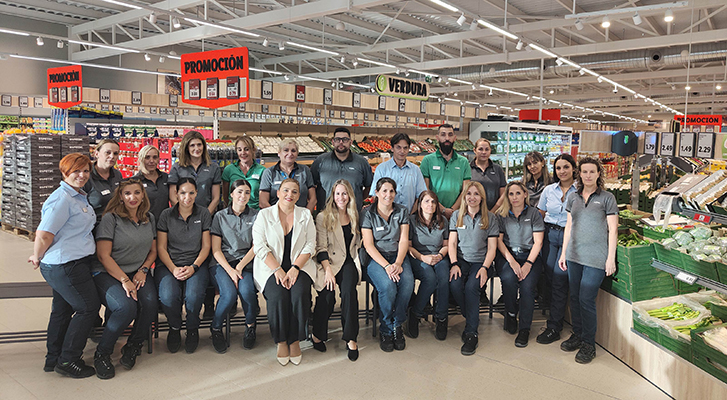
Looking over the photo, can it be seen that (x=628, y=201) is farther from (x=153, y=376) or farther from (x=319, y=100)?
(x=153, y=376)

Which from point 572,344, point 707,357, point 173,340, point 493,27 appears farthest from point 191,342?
point 493,27

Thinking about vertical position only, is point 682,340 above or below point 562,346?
above

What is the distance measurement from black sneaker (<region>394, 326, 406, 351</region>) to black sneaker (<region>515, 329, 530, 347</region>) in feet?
2.92

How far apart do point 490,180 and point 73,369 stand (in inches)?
146

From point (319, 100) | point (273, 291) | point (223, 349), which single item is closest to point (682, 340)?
point (273, 291)

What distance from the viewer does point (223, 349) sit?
3.82m

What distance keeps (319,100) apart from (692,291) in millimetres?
6949

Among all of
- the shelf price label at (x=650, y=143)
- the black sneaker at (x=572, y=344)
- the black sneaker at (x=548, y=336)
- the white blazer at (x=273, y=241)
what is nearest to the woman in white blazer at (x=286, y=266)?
the white blazer at (x=273, y=241)

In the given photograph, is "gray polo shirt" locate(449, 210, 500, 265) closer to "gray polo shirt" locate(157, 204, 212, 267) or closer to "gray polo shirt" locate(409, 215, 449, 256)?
"gray polo shirt" locate(409, 215, 449, 256)

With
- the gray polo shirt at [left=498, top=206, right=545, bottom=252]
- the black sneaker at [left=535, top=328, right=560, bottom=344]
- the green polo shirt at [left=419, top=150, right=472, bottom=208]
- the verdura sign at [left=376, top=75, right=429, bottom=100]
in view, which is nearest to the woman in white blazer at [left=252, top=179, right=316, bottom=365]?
the green polo shirt at [left=419, top=150, right=472, bottom=208]

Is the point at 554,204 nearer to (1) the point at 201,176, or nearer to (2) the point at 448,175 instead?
(2) the point at 448,175

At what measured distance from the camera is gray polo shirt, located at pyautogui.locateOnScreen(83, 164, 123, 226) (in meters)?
3.95

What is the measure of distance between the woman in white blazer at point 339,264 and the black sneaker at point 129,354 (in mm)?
1240

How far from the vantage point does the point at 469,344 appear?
391 cm
